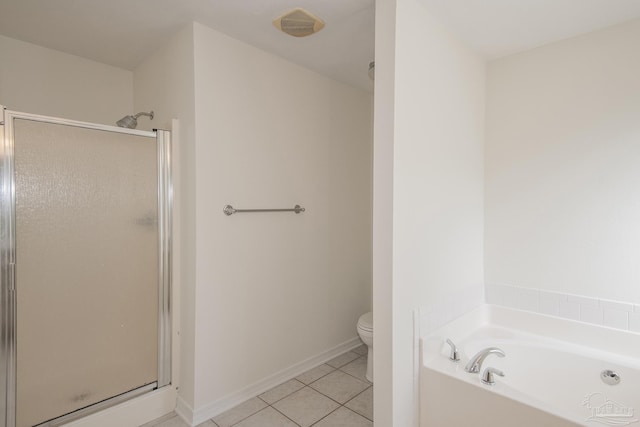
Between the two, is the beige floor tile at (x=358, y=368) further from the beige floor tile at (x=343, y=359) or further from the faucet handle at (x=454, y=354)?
the faucet handle at (x=454, y=354)

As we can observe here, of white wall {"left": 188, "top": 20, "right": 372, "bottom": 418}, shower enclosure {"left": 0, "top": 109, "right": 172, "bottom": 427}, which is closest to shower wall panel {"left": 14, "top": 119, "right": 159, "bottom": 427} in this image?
shower enclosure {"left": 0, "top": 109, "right": 172, "bottom": 427}

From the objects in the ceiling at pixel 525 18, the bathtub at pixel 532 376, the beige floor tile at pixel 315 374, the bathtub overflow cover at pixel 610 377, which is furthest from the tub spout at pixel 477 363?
the ceiling at pixel 525 18

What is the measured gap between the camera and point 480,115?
83.7 inches

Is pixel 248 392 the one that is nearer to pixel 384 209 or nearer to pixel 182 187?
pixel 182 187

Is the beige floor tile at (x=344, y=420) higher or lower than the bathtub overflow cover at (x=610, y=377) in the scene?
lower

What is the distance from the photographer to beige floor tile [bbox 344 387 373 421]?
1958 millimetres

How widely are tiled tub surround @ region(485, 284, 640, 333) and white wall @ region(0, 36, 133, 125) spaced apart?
3.07 metres

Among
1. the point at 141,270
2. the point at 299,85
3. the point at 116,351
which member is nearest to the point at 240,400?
the point at 116,351

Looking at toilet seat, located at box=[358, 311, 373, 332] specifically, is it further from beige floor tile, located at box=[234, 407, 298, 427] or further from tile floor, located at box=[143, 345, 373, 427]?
beige floor tile, located at box=[234, 407, 298, 427]

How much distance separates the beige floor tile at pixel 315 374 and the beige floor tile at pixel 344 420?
0.41 meters

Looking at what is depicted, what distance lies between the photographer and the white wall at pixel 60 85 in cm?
207

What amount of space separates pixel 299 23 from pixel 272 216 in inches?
47.0

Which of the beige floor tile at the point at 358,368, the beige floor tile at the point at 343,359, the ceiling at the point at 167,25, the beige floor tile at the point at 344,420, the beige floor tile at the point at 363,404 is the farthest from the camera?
the beige floor tile at the point at 343,359

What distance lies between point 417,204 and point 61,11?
2175 millimetres
